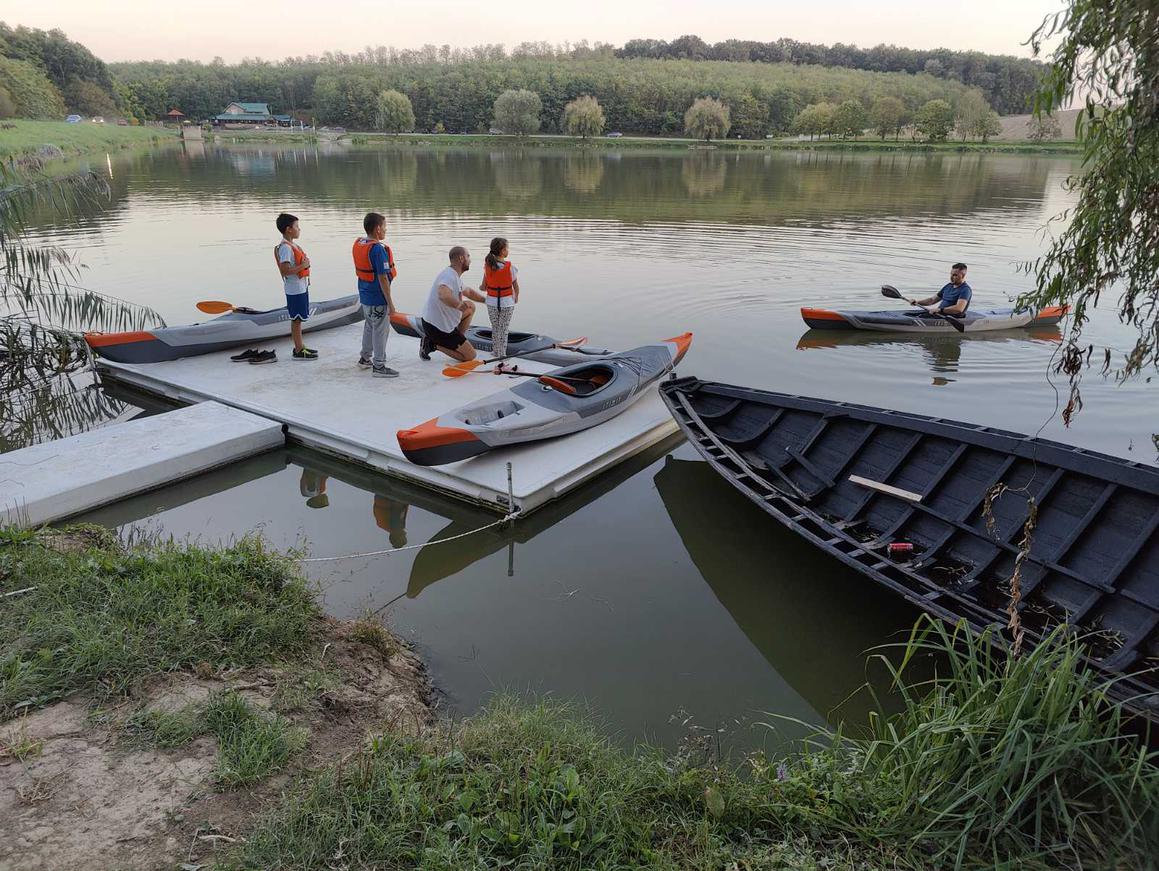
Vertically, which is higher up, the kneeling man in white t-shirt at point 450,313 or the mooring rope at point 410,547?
the kneeling man in white t-shirt at point 450,313

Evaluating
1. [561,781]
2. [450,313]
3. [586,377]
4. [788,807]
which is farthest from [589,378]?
[788,807]

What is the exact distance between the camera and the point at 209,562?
439cm

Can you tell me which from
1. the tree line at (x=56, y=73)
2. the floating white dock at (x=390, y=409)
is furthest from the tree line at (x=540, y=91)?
the floating white dock at (x=390, y=409)

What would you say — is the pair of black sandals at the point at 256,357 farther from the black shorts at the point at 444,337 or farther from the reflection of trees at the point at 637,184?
the reflection of trees at the point at 637,184

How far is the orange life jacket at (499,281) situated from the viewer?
859 cm

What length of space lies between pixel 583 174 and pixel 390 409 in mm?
35563

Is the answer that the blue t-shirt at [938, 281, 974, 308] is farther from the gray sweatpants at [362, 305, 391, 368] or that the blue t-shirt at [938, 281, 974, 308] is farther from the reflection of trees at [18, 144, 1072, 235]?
the reflection of trees at [18, 144, 1072, 235]

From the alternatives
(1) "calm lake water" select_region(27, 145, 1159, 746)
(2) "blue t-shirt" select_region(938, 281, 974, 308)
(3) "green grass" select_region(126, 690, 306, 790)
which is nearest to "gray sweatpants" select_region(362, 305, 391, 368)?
(1) "calm lake water" select_region(27, 145, 1159, 746)

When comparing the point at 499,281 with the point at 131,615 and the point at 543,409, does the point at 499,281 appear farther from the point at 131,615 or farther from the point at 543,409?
the point at 131,615

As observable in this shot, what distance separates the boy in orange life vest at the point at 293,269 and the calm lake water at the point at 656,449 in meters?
2.44

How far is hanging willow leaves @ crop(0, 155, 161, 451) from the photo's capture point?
683cm

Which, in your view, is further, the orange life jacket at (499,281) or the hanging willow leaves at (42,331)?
the orange life jacket at (499,281)

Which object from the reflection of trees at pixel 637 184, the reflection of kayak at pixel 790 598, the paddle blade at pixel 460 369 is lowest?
the reflection of kayak at pixel 790 598

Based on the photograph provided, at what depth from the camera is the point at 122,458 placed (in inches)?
256
